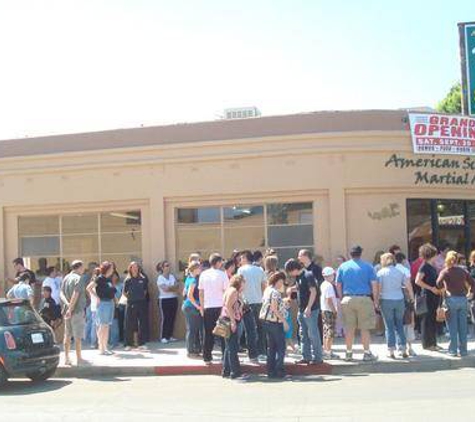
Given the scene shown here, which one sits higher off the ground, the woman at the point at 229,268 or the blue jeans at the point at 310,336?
the woman at the point at 229,268

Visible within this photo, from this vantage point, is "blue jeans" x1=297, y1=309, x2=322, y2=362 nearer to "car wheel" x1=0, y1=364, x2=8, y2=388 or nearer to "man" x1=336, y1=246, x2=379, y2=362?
"man" x1=336, y1=246, x2=379, y2=362

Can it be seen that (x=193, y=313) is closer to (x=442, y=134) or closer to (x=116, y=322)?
(x=116, y=322)

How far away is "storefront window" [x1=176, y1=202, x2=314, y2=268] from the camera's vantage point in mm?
15914

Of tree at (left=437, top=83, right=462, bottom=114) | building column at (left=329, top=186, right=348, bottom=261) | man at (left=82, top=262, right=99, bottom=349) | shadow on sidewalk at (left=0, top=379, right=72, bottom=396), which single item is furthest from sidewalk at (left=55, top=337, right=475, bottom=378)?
tree at (left=437, top=83, right=462, bottom=114)

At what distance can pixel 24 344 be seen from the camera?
36.2ft

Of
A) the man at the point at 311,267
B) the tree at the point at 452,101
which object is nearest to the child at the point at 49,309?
the man at the point at 311,267

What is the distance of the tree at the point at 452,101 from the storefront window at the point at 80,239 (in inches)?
904

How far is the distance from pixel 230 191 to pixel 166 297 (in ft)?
8.98

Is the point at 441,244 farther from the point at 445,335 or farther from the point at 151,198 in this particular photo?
the point at 151,198

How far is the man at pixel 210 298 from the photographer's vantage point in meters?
12.1

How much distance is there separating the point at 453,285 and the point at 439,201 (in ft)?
15.7

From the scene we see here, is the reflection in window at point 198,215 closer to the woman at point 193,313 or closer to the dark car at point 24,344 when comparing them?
the woman at point 193,313

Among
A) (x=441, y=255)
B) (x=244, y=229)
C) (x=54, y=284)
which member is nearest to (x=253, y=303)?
(x=244, y=229)

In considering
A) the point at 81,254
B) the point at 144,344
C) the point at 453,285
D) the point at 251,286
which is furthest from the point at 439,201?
the point at 81,254
